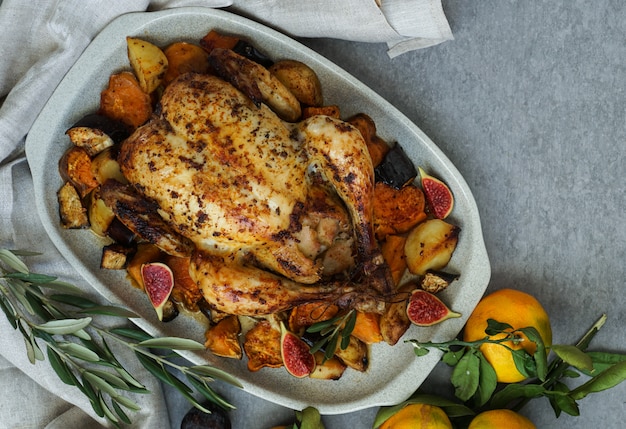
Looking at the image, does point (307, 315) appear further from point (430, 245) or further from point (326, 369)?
point (430, 245)

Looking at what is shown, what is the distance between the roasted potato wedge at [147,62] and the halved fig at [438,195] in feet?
3.15

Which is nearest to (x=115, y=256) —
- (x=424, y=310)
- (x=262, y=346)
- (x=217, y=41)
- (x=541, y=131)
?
(x=262, y=346)

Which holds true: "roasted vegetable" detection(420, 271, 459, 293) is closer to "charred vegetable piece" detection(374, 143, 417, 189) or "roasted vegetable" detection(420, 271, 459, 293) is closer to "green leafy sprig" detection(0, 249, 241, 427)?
"charred vegetable piece" detection(374, 143, 417, 189)

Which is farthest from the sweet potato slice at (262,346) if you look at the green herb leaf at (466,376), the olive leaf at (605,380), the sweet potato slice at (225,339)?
the olive leaf at (605,380)

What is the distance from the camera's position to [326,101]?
232cm

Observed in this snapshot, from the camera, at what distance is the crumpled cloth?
2221 mm

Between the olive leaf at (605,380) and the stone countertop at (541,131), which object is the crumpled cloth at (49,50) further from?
the olive leaf at (605,380)

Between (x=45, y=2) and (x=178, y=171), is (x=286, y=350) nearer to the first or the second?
(x=178, y=171)

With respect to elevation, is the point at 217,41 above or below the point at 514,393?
above

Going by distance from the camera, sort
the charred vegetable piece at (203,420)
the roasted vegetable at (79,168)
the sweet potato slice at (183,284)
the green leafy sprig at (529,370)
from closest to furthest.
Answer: the green leafy sprig at (529,370) < the roasted vegetable at (79,168) < the sweet potato slice at (183,284) < the charred vegetable piece at (203,420)

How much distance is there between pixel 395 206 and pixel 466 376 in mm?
645

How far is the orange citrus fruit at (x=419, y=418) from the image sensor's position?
223 centimetres

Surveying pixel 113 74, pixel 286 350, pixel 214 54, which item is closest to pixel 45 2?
pixel 113 74

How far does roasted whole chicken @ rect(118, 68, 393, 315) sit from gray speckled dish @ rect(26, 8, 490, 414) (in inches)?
11.5
